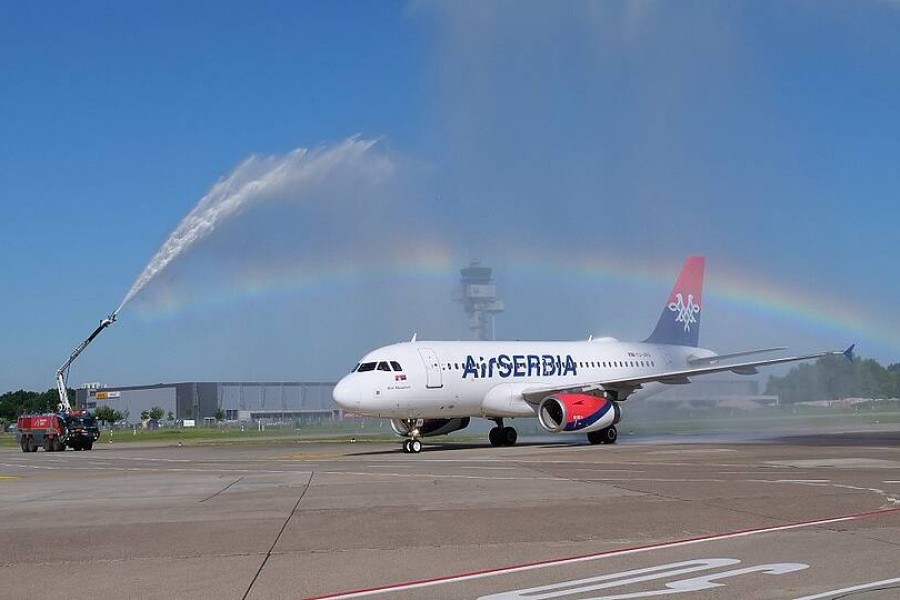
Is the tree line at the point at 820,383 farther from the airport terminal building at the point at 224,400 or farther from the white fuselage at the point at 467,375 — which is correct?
the airport terminal building at the point at 224,400

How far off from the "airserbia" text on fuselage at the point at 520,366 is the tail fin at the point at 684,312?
1048cm

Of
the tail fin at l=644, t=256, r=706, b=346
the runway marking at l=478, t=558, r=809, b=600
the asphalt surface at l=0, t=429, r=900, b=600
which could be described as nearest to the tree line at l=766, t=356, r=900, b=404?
the tail fin at l=644, t=256, r=706, b=346

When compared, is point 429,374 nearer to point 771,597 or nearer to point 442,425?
point 442,425

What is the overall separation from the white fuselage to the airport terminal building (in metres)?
80.4

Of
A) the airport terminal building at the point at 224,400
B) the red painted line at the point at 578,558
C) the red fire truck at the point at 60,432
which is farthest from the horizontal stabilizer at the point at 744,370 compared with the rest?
the airport terminal building at the point at 224,400

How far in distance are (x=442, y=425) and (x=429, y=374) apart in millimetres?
5987

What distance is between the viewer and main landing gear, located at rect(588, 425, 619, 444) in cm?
3816

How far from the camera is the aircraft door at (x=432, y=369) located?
35.6 meters

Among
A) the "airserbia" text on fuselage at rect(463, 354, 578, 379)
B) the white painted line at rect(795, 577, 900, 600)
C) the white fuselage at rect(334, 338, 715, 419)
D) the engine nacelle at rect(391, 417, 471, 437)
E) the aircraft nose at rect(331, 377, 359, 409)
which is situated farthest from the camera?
the engine nacelle at rect(391, 417, 471, 437)

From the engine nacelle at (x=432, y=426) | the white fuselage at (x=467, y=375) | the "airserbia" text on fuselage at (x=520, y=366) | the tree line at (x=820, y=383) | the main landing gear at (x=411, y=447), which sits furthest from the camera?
the tree line at (x=820, y=383)

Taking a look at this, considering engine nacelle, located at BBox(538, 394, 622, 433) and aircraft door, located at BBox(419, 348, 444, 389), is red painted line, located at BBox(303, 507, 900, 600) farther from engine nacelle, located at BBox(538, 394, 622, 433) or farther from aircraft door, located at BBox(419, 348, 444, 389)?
aircraft door, located at BBox(419, 348, 444, 389)

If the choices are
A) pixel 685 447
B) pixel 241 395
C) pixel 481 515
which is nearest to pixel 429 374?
pixel 685 447

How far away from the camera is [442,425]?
41.1m

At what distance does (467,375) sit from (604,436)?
19.4 ft
